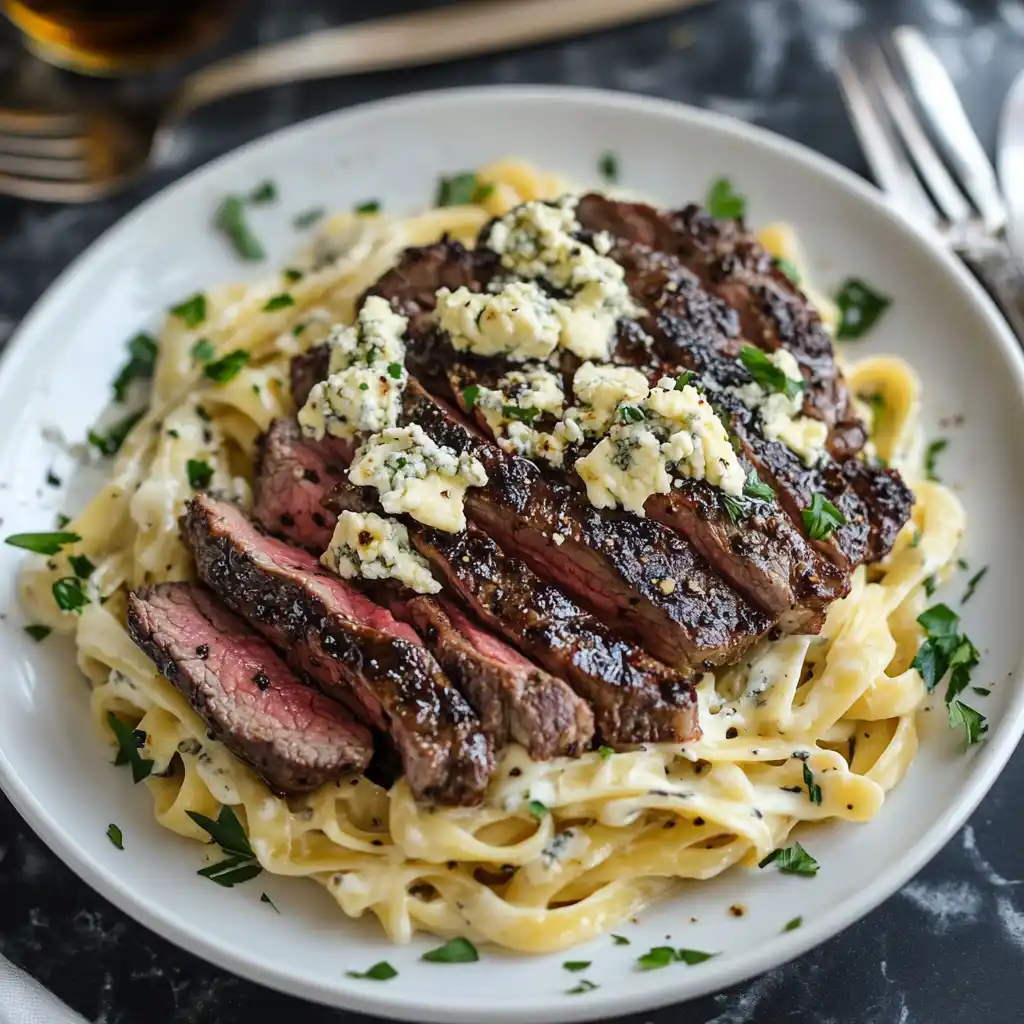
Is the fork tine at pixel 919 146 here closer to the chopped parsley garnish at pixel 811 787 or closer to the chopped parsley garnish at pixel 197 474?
the chopped parsley garnish at pixel 811 787

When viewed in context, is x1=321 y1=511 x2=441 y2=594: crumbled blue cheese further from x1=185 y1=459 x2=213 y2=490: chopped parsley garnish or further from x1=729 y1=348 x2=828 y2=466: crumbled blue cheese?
x1=729 y1=348 x2=828 y2=466: crumbled blue cheese

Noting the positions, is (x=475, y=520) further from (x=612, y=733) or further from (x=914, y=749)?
(x=914, y=749)

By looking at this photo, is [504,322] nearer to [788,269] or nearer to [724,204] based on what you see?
[788,269]

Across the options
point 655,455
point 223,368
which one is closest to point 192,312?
point 223,368

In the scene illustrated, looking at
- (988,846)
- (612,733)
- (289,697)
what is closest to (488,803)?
(612,733)

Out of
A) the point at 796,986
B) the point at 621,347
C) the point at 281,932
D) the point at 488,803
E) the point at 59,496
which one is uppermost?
the point at 621,347

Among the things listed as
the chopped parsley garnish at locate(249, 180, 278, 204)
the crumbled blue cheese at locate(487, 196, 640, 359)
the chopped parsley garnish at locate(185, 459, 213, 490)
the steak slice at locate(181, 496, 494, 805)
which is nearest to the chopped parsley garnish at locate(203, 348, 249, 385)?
the chopped parsley garnish at locate(185, 459, 213, 490)
